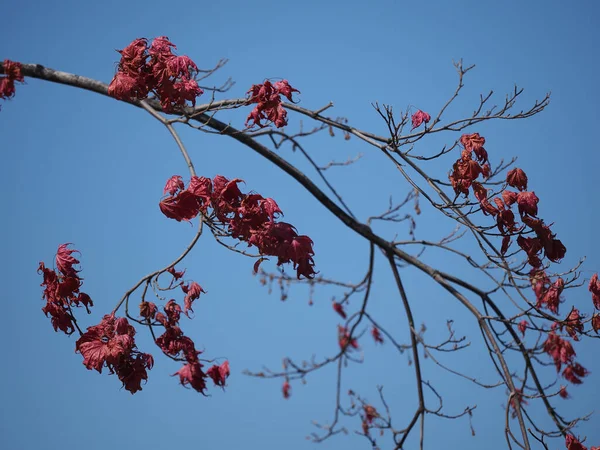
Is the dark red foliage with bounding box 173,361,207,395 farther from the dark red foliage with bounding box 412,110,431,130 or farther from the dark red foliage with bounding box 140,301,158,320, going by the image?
the dark red foliage with bounding box 412,110,431,130

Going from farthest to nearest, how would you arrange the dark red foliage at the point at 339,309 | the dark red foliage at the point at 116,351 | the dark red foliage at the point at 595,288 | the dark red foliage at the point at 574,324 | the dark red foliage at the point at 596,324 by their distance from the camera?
1. the dark red foliage at the point at 339,309
2. the dark red foliage at the point at 595,288
3. the dark red foliage at the point at 596,324
4. the dark red foliage at the point at 574,324
5. the dark red foliage at the point at 116,351

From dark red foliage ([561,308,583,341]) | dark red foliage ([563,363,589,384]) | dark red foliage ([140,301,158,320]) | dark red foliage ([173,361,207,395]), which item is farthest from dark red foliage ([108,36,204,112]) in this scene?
dark red foliage ([563,363,589,384])

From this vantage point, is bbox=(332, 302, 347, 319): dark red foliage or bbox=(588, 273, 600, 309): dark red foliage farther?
bbox=(332, 302, 347, 319): dark red foliage

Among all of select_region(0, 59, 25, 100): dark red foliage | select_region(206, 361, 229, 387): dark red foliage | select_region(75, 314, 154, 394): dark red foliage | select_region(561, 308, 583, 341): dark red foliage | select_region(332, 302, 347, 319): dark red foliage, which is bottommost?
select_region(75, 314, 154, 394): dark red foliage

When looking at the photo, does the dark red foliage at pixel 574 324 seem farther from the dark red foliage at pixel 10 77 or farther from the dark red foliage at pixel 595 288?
the dark red foliage at pixel 10 77

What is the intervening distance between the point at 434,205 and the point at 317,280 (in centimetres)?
275

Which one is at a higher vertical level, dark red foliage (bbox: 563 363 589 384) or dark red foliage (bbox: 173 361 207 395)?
dark red foliage (bbox: 563 363 589 384)

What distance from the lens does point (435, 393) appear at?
3498 mm

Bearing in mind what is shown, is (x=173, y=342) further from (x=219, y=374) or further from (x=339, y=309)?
(x=339, y=309)

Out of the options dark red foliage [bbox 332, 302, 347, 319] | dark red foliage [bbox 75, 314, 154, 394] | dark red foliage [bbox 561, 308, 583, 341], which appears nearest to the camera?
dark red foliage [bbox 75, 314, 154, 394]

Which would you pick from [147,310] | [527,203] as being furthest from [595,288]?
[147,310]

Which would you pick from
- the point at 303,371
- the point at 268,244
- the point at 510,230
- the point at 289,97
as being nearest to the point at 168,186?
→ the point at 268,244

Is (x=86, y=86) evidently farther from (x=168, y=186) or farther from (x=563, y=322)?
(x=563, y=322)

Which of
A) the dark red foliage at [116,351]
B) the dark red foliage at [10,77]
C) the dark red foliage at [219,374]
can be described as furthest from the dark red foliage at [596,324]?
the dark red foliage at [10,77]
